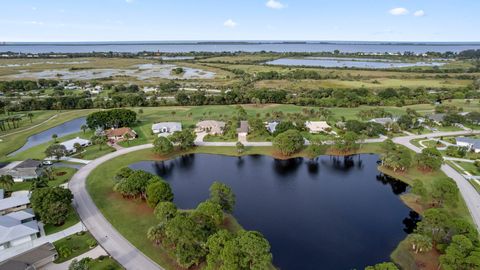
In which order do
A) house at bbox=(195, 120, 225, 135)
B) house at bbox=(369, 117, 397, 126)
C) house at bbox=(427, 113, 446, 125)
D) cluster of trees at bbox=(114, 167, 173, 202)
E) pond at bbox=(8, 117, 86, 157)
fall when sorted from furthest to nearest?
house at bbox=(427, 113, 446, 125) < house at bbox=(369, 117, 397, 126) < house at bbox=(195, 120, 225, 135) < pond at bbox=(8, 117, 86, 157) < cluster of trees at bbox=(114, 167, 173, 202)

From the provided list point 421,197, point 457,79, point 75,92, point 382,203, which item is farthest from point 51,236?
point 457,79

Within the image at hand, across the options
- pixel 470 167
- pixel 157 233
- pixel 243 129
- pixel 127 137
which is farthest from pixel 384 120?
pixel 157 233

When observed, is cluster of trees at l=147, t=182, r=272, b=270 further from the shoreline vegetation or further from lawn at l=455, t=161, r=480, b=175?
lawn at l=455, t=161, r=480, b=175

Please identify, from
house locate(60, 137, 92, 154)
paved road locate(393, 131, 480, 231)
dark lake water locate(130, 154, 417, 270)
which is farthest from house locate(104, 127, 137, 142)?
paved road locate(393, 131, 480, 231)

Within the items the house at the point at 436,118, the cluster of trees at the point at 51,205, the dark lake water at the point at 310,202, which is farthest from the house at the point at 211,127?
the house at the point at 436,118

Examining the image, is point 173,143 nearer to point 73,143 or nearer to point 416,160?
point 73,143

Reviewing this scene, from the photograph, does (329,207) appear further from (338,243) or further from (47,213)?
(47,213)
